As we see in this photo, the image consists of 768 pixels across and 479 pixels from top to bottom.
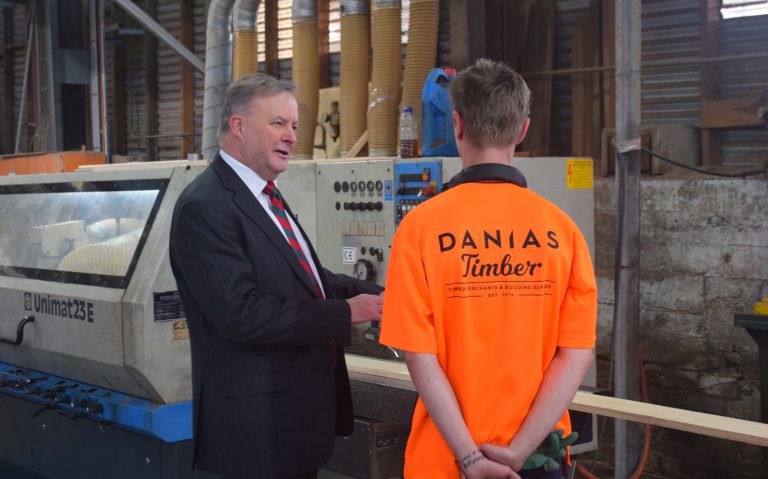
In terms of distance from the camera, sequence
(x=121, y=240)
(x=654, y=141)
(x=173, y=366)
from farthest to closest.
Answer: (x=654, y=141)
(x=121, y=240)
(x=173, y=366)

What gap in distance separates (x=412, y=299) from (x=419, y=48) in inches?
112

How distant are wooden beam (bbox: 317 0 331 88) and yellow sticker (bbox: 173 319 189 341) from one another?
402 centimetres

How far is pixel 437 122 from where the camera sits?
135 inches

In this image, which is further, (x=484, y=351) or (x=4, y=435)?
(x=4, y=435)

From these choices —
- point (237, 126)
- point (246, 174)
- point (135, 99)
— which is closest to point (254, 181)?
point (246, 174)

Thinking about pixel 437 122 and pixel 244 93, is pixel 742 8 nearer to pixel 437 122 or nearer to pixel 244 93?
pixel 437 122

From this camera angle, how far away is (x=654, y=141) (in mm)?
4578

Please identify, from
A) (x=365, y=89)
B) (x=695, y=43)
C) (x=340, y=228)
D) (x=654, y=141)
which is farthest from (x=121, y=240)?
(x=695, y=43)

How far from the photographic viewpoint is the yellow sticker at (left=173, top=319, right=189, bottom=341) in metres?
2.67

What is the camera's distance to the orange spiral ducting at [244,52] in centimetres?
532

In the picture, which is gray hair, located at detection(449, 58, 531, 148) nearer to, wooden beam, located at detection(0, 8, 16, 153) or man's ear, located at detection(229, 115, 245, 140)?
man's ear, located at detection(229, 115, 245, 140)

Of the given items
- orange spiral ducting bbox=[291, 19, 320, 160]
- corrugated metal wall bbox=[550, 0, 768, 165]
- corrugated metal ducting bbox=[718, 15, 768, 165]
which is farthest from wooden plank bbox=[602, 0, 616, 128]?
orange spiral ducting bbox=[291, 19, 320, 160]

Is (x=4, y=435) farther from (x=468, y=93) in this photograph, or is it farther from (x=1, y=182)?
(x=468, y=93)

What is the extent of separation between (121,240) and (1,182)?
1072 mm
